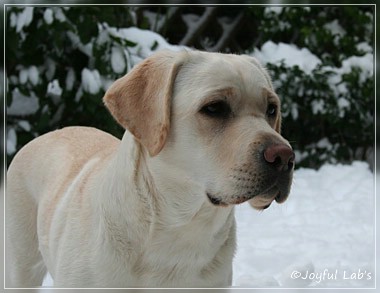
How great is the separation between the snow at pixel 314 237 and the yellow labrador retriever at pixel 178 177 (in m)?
1.14

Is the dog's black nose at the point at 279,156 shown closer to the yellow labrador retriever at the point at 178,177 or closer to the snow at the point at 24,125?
the yellow labrador retriever at the point at 178,177

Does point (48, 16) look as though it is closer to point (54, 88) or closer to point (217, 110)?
point (54, 88)

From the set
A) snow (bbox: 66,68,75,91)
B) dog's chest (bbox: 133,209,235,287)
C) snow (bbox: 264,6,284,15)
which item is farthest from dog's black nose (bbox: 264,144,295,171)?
snow (bbox: 264,6,284,15)

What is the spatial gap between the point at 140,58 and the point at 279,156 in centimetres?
332

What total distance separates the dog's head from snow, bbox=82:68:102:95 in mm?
2683

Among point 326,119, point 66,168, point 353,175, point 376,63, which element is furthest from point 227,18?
point 66,168

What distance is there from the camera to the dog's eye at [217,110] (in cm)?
240

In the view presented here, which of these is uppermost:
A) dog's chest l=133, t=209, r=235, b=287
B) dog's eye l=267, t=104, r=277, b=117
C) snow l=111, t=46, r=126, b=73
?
dog's eye l=267, t=104, r=277, b=117

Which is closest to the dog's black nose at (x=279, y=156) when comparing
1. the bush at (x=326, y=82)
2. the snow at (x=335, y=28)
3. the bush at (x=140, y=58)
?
the bush at (x=140, y=58)

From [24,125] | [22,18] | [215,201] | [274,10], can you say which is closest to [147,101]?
[215,201]

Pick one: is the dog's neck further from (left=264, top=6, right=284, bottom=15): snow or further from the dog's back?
(left=264, top=6, right=284, bottom=15): snow

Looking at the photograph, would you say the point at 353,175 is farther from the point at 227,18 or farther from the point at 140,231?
the point at 140,231

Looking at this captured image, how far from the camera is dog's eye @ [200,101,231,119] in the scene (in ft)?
7.86

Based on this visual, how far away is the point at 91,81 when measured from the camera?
17.0ft
